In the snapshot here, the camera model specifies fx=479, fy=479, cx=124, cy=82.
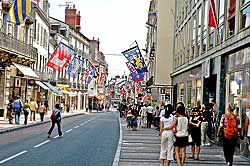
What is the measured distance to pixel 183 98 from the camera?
1334 inches

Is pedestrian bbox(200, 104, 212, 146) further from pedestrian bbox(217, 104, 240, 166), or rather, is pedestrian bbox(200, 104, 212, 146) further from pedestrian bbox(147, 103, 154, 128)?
pedestrian bbox(147, 103, 154, 128)

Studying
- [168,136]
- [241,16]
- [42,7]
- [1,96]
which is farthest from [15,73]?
[168,136]

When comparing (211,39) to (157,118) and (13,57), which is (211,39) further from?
(13,57)

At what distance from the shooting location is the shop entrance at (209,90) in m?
23.8

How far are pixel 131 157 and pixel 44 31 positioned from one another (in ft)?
147

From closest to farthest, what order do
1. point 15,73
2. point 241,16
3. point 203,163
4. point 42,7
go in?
point 203,163 → point 241,16 → point 15,73 → point 42,7

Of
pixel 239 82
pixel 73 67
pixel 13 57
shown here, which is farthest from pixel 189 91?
pixel 73 67

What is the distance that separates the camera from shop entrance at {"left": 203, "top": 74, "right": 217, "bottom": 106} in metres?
23.8

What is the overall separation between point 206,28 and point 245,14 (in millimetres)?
7901

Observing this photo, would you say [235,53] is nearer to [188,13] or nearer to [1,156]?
[1,156]

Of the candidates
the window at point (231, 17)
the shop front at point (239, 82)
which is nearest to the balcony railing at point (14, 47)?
the window at point (231, 17)

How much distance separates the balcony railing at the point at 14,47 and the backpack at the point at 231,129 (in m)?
23.1

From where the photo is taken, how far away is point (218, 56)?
20750mm

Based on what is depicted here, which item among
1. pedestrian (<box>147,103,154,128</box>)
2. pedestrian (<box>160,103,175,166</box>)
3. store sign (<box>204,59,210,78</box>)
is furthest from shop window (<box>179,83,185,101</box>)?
pedestrian (<box>160,103,175,166</box>)
